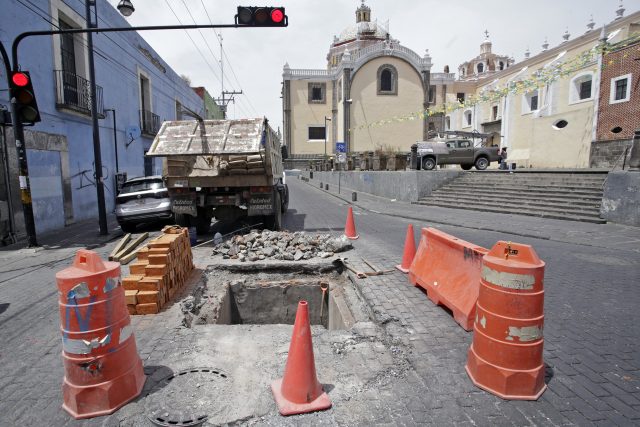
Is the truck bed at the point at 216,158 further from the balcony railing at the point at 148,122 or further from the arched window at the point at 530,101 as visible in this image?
the arched window at the point at 530,101

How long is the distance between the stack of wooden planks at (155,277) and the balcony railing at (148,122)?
15807 millimetres

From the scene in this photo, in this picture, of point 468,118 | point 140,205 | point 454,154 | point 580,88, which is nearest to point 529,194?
point 454,154

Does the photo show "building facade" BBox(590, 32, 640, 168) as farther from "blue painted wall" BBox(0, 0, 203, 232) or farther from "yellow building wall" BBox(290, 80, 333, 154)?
"yellow building wall" BBox(290, 80, 333, 154)

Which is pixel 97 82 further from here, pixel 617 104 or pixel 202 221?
pixel 617 104

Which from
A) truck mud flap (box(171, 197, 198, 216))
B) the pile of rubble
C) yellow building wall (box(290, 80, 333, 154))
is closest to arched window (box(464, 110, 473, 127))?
yellow building wall (box(290, 80, 333, 154))

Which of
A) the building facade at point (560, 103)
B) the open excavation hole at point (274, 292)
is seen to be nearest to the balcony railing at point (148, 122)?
the open excavation hole at point (274, 292)

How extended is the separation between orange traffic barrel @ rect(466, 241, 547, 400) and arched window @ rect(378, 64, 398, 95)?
48.3 m

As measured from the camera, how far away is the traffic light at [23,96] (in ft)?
24.2

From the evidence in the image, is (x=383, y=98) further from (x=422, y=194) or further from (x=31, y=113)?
(x=31, y=113)

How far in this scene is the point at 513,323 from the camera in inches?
108

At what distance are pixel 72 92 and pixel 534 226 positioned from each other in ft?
51.3

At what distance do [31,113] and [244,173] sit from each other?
4.58 meters

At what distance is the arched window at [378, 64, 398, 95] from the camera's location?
47594 mm

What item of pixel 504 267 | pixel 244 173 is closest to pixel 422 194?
pixel 244 173
